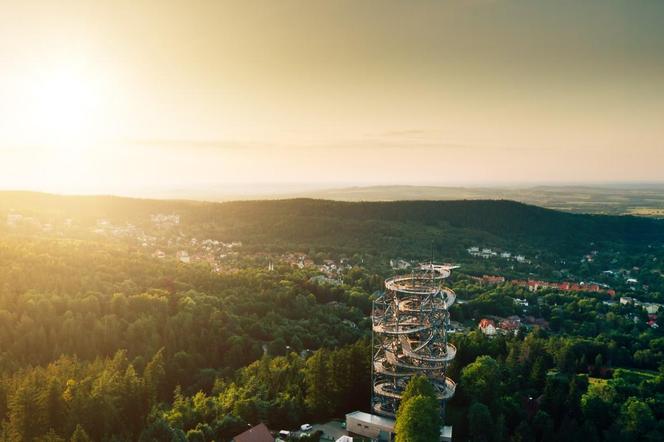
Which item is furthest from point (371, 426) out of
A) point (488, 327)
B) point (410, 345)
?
point (488, 327)

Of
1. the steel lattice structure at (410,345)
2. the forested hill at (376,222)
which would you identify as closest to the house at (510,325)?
the steel lattice structure at (410,345)

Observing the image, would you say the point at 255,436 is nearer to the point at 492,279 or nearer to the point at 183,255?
the point at 183,255

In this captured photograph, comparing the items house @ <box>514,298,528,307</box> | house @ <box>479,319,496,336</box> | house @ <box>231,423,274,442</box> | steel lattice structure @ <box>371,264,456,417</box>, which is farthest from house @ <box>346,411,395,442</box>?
house @ <box>514,298,528,307</box>

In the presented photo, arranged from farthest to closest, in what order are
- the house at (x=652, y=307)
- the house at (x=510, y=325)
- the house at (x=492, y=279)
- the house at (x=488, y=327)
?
the house at (x=492, y=279) < the house at (x=652, y=307) < the house at (x=510, y=325) < the house at (x=488, y=327)

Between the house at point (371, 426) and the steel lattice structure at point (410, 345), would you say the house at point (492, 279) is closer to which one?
the steel lattice structure at point (410, 345)

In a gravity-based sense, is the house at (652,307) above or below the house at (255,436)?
below

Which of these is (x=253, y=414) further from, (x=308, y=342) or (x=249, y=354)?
(x=308, y=342)
